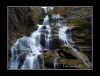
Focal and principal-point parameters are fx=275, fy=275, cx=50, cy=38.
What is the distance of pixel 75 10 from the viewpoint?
3760 mm

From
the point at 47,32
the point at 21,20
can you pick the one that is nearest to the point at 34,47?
the point at 47,32

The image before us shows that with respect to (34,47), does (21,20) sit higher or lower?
higher

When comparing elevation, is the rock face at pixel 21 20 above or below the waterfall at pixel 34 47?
above

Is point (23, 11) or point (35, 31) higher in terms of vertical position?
point (23, 11)

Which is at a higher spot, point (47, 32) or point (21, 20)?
point (21, 20)

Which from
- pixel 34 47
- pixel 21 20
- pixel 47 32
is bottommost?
pixel 34 47

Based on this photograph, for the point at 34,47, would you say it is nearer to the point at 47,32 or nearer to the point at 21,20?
the point at 47,32

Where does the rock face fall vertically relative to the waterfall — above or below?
above

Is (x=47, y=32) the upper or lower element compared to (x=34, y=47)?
upper
